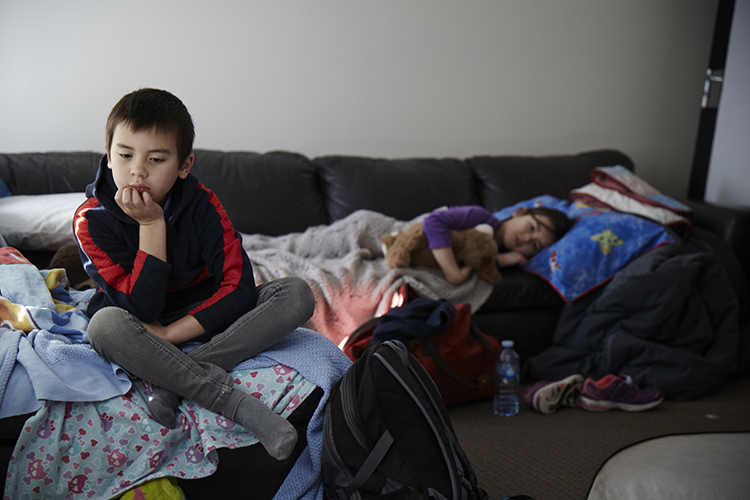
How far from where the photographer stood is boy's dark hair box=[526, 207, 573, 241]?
2.25 meters

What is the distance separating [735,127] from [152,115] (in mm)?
3077

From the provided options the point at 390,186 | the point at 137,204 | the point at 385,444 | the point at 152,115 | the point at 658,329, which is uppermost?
the point at 152,115

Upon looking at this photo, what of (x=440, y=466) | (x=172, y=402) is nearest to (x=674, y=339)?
(x=440, y=466)

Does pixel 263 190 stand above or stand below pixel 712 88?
below

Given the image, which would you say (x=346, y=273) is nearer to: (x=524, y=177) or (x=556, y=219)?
(x=556, y=219)

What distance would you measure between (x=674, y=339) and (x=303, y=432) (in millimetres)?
1486

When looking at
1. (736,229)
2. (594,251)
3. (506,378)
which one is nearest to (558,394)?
(506,378)

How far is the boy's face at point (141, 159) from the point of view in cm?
112

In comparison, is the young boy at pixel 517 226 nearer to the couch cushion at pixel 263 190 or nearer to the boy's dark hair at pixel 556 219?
the boy's dark hair at pixel 556 219

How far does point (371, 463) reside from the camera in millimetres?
1154

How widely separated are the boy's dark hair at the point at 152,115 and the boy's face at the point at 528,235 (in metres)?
1.42

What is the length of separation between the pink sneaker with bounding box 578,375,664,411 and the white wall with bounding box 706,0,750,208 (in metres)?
1.58

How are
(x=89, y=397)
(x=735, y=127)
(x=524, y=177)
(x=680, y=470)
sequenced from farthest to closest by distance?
1. (x=735, y=127)
2. (x=524, y=177)
3. (x=680, y=470)
4. (x=89, y=397)

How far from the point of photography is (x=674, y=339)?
2039 mm
